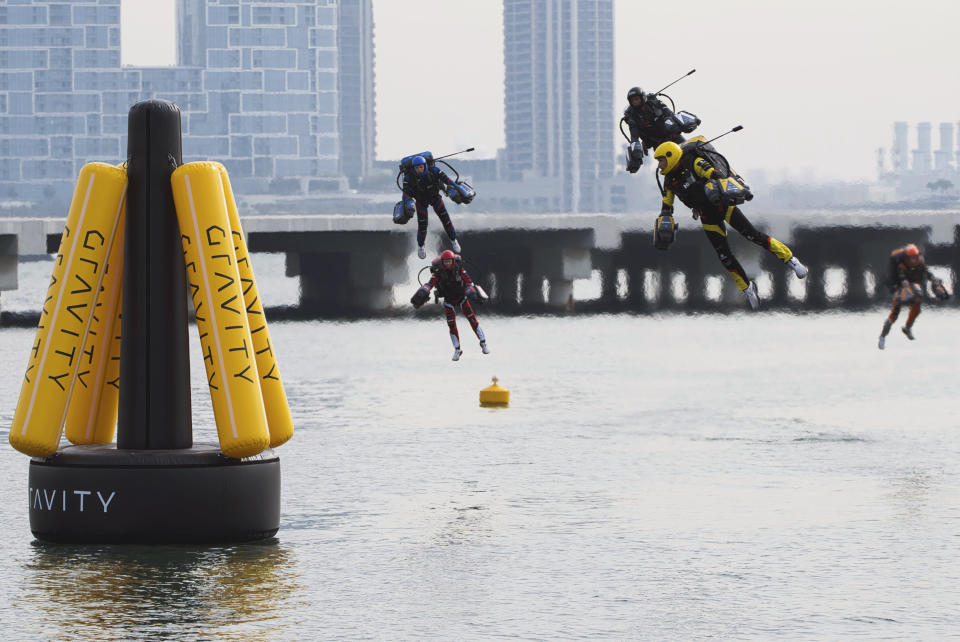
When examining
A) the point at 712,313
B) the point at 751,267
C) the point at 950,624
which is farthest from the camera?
the point at 712,313

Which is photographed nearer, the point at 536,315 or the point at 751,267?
the point at 751,267

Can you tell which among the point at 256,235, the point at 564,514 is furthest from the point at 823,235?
the point at 564,514

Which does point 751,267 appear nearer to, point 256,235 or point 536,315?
point 536,315

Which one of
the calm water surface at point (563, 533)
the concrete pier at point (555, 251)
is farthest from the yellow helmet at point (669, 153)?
the concrete pier at point (555, 251)

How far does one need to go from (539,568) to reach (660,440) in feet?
66.3

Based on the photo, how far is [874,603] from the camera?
21.9 metres

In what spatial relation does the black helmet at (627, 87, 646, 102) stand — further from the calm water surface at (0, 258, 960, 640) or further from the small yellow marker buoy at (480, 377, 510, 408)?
the small yellow marker buoy at (480, 377, 510, 408)

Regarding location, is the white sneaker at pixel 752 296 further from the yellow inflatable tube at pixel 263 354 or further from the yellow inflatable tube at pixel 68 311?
the yellow inflatable tube at pixel 68 311

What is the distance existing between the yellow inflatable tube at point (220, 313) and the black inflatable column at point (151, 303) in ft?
1.54

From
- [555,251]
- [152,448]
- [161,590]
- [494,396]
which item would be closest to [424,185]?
[152,448]

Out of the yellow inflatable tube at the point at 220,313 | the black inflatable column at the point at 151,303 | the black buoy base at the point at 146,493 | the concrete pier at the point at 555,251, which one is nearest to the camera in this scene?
the yellow inflatable tube at the point at 220,313

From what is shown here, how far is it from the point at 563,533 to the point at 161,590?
23.9ft

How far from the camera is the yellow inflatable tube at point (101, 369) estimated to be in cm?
2541

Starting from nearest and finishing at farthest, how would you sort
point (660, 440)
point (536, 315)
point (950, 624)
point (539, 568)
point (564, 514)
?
1. point (950, 624)
2. point (539, 568)
3. point (564, 514)
4. point (660, 440)
5. point (536, 315)
